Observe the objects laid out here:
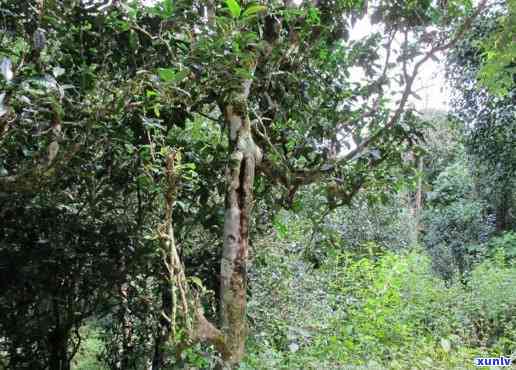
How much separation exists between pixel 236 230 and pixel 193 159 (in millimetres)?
488

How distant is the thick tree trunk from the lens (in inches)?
69.8

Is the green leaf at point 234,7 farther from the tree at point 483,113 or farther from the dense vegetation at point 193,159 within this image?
the tree at point 483,113

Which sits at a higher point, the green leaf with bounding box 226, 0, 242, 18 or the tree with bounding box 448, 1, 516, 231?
the tree with bounding box 448, 1, 516, 231

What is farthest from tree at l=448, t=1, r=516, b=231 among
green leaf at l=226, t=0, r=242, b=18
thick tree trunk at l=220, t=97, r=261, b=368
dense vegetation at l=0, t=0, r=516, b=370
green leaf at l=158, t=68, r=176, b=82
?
green leaf at l=158, t=68, r=176, b=82

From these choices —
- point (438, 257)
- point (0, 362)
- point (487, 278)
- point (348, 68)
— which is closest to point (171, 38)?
point (348, 68)

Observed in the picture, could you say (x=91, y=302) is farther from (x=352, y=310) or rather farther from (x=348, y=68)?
(x=352, y=310)

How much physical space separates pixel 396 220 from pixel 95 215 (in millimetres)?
6313

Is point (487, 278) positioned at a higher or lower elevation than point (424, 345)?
higher

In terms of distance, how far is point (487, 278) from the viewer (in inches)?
220

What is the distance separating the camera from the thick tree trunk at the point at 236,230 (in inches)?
69.8

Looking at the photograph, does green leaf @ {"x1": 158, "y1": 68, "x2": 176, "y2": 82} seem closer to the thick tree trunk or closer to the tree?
the thick tree trunk

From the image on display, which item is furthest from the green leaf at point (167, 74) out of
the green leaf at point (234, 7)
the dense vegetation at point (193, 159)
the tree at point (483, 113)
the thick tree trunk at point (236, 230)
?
the tree at point (483, 113)

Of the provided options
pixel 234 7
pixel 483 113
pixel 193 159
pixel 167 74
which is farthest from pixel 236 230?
pixel 483 113

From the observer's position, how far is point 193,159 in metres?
2.15
